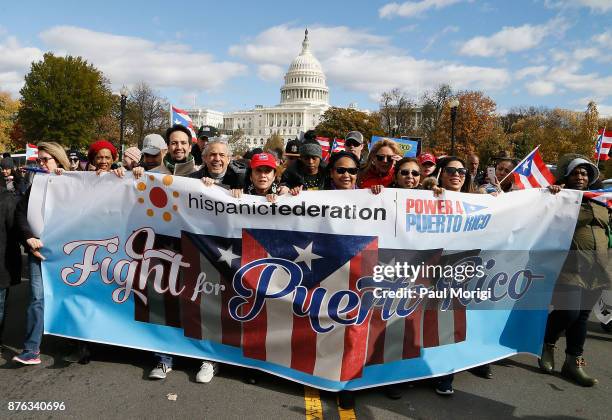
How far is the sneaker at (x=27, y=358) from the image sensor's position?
Answer: 168 inches

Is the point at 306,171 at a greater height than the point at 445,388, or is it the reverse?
the point at 306,171

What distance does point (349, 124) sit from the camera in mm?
68938

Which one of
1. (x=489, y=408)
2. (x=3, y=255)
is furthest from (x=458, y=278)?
(x=3, y=255)

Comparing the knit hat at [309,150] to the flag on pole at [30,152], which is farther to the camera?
the flag on pole at [30,152]

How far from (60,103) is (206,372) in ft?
180

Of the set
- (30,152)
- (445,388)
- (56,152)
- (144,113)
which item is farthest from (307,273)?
(144,113)

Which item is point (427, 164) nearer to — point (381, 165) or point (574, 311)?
point (381, 165)

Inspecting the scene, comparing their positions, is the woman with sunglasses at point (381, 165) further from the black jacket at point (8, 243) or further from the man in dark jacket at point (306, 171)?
the black jacket at point (8, 243)

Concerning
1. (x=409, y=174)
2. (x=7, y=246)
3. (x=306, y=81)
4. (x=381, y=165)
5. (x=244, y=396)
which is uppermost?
(x=306, y=81)

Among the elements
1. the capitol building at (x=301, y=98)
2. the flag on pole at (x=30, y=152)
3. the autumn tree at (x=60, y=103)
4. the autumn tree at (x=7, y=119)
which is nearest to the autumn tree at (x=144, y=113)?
the autumn tree at (x=60, y=103)

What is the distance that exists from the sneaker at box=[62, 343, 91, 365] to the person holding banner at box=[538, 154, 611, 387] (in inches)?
175

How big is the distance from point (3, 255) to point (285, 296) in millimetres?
2738

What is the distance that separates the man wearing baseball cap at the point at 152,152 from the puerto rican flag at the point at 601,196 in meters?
4.45

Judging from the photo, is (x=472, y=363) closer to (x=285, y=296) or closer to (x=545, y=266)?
(x=545, y=266)
